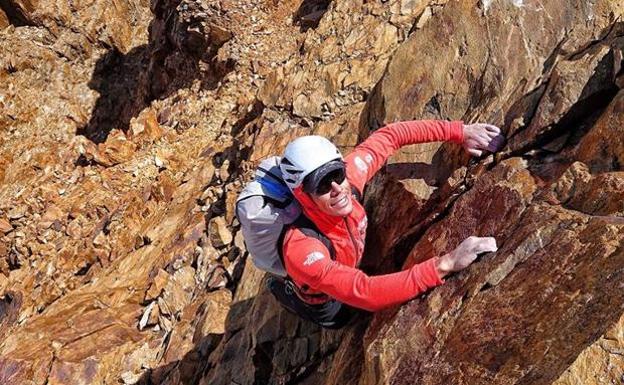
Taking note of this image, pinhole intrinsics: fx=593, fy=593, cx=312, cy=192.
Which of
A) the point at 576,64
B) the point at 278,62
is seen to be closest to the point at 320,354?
the point at 576,64

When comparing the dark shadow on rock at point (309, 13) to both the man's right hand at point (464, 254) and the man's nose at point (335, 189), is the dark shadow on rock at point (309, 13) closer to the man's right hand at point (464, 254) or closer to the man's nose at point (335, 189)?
the man's nose at point (335, 189)

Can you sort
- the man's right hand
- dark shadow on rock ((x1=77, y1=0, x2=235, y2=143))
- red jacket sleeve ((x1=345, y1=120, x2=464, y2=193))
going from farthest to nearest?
dark shadow on rock ((x1=77, y1=0, x2=235, y2=143)) < red jacket sleeve ((x1=345, y1=120, x2=464, y2=193)) < the man's right hand

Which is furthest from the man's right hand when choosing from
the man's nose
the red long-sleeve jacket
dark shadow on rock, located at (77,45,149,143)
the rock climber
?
dark shadow on rock, located at (77,45,149,143)

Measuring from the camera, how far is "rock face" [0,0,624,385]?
16.3 ft

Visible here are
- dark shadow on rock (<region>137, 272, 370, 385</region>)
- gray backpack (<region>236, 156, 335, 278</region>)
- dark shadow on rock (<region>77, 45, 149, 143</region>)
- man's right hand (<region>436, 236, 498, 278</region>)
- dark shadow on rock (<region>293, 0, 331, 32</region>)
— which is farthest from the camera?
dark shadow on rock (<region>77, 45, 149, 143</region>)

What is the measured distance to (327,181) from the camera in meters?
6.22

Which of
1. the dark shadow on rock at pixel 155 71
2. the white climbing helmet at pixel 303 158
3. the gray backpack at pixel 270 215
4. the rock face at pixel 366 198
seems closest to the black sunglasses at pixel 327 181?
the white climbing helmet at pixel 303 158

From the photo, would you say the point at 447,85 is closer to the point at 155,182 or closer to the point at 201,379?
the point at 201,379

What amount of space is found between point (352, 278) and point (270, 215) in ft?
3.89

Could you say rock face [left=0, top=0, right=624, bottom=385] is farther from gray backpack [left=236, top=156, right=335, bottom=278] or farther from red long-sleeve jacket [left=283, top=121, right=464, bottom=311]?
gray backpack [left=236, top=156, right=335, bottom=278]

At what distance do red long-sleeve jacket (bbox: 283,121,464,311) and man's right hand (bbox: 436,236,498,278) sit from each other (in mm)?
103

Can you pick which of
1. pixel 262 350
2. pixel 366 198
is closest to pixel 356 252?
pixel 366 198

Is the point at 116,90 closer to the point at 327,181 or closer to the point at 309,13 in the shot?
the point at 309,13

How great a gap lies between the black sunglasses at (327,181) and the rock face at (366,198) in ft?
4.35
